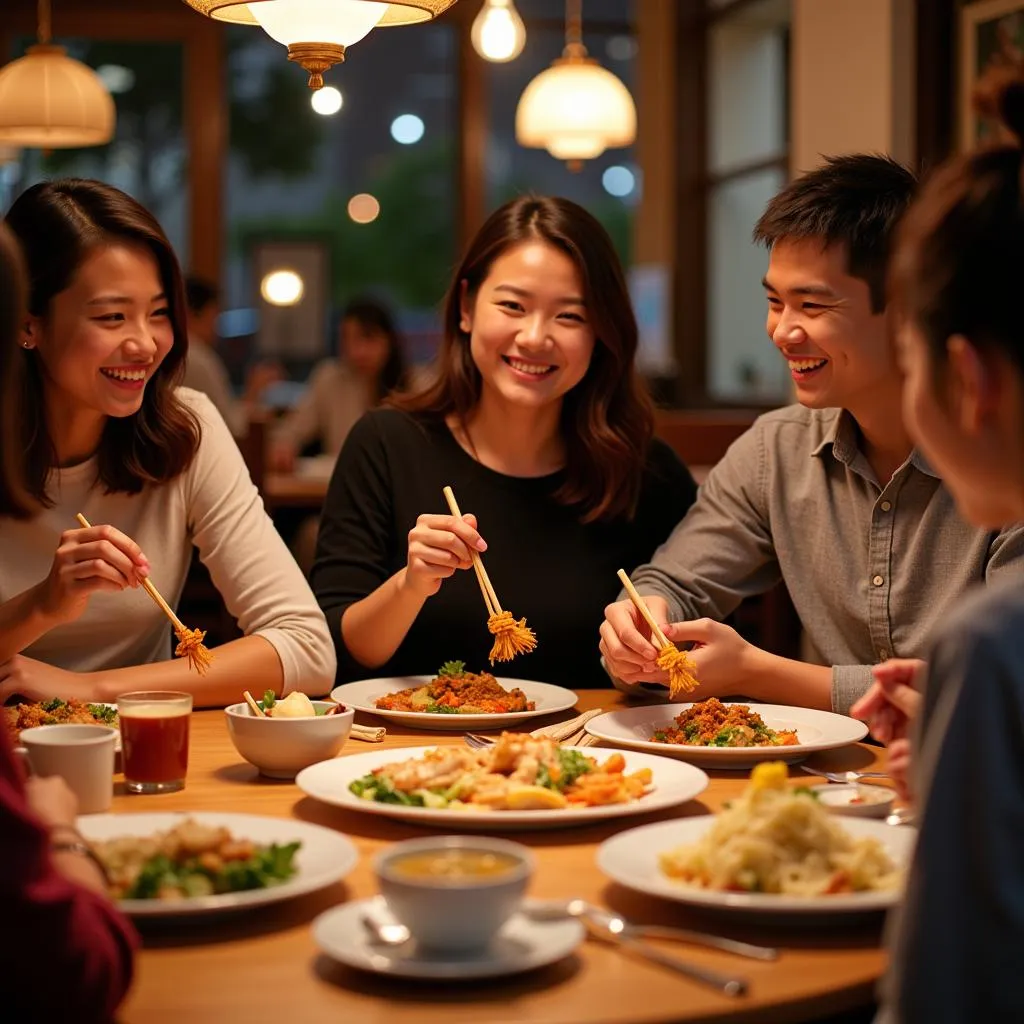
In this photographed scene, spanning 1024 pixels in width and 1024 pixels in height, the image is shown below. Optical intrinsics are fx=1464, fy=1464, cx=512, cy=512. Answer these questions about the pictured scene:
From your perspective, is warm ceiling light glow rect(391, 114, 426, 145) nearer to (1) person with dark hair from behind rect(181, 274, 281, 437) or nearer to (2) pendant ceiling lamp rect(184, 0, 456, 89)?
(1) person with dark hair from behind rect(181, 274, 281, 437)

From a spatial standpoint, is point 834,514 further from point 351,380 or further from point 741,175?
point 741,175

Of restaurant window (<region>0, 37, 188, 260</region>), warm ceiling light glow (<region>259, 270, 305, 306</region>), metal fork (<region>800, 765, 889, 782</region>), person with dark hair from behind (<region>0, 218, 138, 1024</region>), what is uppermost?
restaurant window (<region>0, 37, 188, 260</region>)

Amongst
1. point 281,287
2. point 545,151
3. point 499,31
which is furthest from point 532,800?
point 545,151

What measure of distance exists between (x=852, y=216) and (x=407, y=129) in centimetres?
782

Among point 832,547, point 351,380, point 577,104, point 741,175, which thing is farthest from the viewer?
point 741,175

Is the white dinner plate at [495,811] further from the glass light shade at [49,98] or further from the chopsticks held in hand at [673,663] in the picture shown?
the glass light shade at [49,98]

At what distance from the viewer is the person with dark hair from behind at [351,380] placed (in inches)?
305

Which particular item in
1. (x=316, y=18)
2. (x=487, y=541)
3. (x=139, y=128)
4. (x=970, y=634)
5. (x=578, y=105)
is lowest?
(x=487, y=541)

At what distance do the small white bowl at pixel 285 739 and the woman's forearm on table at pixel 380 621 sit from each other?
60cm

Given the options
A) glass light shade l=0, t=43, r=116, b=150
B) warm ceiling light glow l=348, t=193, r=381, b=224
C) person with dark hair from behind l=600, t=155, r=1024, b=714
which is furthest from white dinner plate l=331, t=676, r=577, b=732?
warm ceiling light glow l=348, t=193, r=381, b=224

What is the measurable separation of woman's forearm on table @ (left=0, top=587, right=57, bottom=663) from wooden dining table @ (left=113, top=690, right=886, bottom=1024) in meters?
0.85

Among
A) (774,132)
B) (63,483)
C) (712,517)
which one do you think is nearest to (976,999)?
(712,517)

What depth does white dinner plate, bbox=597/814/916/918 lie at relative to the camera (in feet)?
4.13

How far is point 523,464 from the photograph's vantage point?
285cm
